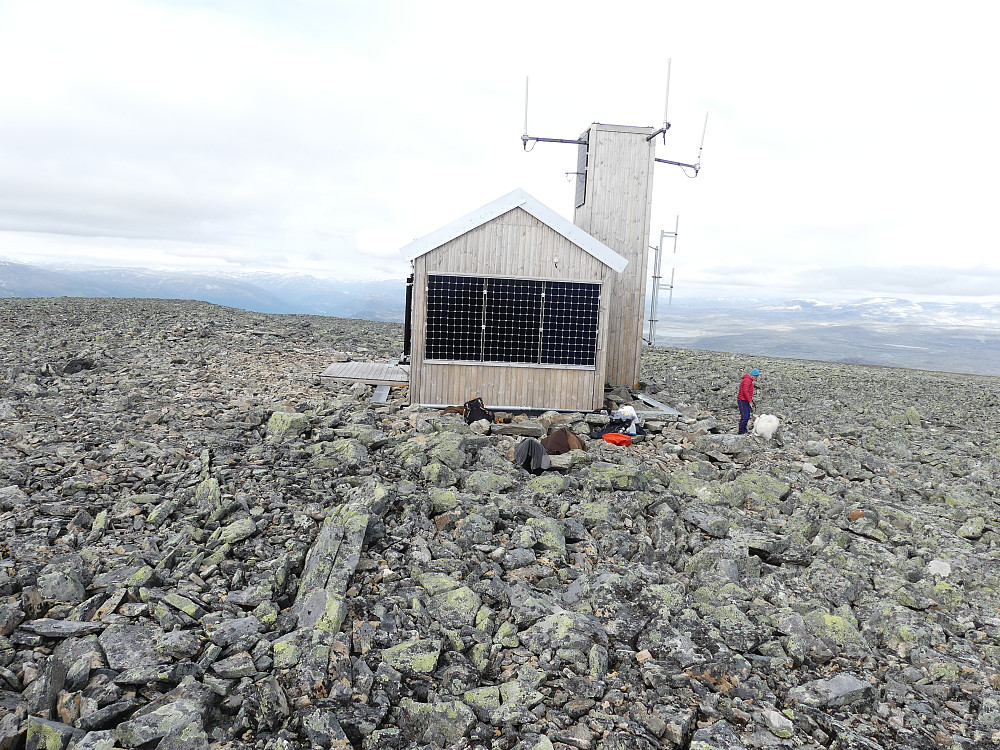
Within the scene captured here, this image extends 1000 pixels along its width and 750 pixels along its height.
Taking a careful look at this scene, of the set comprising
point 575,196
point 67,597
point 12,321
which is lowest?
point 67,597

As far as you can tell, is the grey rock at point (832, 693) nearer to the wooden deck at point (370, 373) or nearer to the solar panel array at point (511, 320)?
the solar panel array at point (511, 320)

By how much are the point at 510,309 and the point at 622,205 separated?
A: 4.98 meters

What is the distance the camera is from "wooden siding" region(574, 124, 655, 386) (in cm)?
1568

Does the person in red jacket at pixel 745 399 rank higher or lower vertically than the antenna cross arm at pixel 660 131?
lower

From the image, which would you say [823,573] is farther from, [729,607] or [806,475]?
[806,475]

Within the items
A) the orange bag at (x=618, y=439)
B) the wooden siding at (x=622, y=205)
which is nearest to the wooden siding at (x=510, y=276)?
the orange bag at (x=618, y=439)

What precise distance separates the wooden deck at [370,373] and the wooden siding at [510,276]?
1567 mm

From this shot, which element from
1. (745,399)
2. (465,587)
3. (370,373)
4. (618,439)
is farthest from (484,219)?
(465,587)

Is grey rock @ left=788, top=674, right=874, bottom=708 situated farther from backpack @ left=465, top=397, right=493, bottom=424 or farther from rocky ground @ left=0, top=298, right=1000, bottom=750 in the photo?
backpack @ left=465, top=397, right=493, bottom=424

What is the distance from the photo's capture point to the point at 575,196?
17.0 metres

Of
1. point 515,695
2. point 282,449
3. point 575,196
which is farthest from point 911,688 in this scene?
point 575,196

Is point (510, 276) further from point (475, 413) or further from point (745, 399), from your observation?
point (745, 399)

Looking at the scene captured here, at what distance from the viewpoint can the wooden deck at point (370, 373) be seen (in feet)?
48.1

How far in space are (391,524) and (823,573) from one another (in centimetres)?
507
